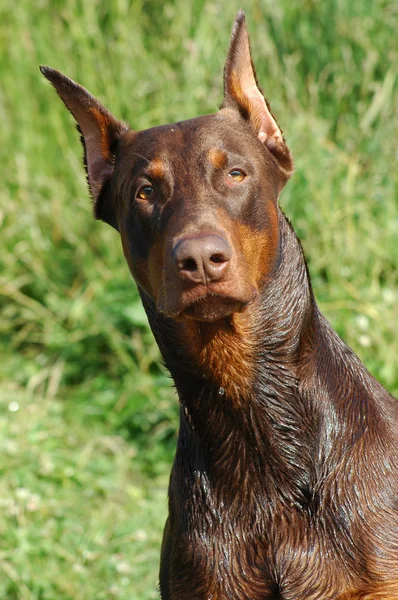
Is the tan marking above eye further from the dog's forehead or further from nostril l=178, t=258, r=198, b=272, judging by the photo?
nostril l=178, t=258, r=198, b=272

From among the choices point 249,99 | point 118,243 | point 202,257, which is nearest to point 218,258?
point 202,257

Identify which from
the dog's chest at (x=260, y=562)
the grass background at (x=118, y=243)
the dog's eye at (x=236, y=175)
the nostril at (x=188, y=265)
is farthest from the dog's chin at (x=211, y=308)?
the grass background at (x=118, y=243)

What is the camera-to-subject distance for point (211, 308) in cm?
303

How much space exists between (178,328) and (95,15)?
477cm

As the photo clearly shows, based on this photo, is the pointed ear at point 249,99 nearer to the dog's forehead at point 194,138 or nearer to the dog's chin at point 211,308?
the dog's forehead at point 194,138

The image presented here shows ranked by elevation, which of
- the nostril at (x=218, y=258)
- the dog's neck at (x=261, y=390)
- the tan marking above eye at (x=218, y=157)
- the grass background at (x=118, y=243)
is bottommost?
the grass background at (x=118, y=243)

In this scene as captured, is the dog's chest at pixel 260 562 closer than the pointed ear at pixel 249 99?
Yes

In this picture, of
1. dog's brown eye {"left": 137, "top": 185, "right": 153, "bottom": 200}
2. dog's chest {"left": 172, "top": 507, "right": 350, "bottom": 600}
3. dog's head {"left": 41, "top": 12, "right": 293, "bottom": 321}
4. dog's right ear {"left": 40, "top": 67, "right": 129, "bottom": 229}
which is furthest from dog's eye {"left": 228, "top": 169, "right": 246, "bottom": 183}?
dog's chest {"left": 172, "top": 507, "right": 350, "bottom": 600}

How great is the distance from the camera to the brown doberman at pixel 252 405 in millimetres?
3076

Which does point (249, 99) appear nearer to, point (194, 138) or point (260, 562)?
point (194, 138)

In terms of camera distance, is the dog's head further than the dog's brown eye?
No

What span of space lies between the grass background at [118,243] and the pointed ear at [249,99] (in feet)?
7.21

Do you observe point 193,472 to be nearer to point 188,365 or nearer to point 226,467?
point 226,467

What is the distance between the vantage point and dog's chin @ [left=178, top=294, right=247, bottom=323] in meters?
3.00
